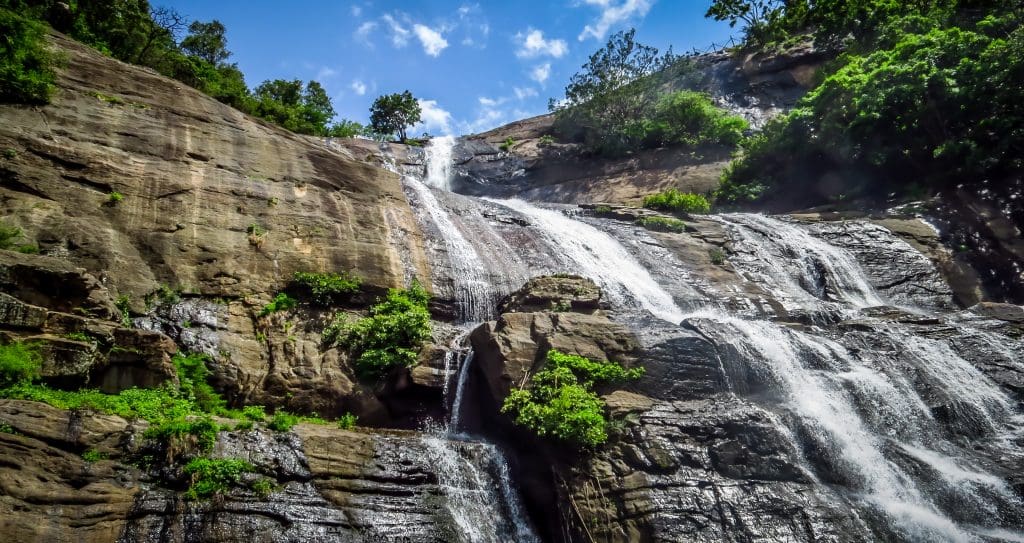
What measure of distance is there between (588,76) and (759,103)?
43.0 ft

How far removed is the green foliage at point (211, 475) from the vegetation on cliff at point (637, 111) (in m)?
31.3

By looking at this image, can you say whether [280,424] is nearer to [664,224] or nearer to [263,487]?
[263,487]

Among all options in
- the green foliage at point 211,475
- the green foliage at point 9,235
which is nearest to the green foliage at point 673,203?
the green foliage at point 211,475

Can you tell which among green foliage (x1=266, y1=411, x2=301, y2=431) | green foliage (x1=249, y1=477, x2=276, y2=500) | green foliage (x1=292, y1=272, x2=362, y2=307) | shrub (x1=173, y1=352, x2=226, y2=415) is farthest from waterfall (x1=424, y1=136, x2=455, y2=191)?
green foliage (x1=249, y1=477, x2=276, y2=500)

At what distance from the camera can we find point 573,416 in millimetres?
10141

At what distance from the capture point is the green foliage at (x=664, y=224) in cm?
2231

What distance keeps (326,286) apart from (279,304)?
1.25 m

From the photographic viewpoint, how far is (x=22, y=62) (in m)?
14.3

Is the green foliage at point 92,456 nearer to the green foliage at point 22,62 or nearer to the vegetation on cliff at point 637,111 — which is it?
the green foliage at point 22,62

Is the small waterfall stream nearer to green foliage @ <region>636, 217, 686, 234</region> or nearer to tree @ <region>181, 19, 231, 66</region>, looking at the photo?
green foliage @ <region>636, 217, 686, 234</region>

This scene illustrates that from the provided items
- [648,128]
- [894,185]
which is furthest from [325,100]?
[894,185]

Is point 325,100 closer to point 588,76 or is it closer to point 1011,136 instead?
point 588,76

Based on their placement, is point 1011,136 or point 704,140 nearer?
→ point 1011,136

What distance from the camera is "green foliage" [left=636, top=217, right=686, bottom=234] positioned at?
2231cm
